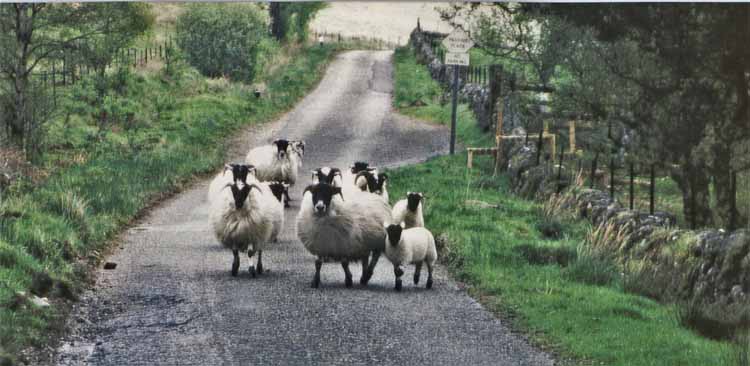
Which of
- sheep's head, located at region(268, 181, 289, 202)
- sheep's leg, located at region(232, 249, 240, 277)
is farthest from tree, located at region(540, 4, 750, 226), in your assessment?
sheep's head, located at region(268, 181, 289, 202)

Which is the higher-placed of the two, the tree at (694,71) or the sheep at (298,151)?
the tree at (694,71)

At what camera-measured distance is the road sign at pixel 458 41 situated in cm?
1388

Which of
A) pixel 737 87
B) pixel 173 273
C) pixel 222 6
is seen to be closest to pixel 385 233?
pixel 173 273

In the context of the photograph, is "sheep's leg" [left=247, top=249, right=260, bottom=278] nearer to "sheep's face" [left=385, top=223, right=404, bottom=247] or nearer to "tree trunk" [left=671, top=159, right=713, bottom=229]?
"sheep's face" [left=385, top=223, right=404, bottom=247]

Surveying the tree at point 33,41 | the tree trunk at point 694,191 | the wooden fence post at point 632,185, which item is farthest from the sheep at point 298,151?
the tree trunk at point 694,191

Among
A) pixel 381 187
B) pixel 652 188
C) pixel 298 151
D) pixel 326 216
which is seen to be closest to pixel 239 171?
pixel 298 151

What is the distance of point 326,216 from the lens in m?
14.9

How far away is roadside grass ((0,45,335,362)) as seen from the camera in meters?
13.4

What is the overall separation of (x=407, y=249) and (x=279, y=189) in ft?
11.1

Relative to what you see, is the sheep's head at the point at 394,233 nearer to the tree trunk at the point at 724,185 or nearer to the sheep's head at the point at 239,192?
the sheep's head at the point at 239,192

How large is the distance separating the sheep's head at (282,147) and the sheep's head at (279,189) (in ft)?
7.25

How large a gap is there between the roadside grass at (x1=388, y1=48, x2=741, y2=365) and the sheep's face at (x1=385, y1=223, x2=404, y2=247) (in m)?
0.83

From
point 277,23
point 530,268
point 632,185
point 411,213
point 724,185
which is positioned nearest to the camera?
point 724,185

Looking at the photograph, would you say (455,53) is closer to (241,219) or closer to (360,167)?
(360,167)
